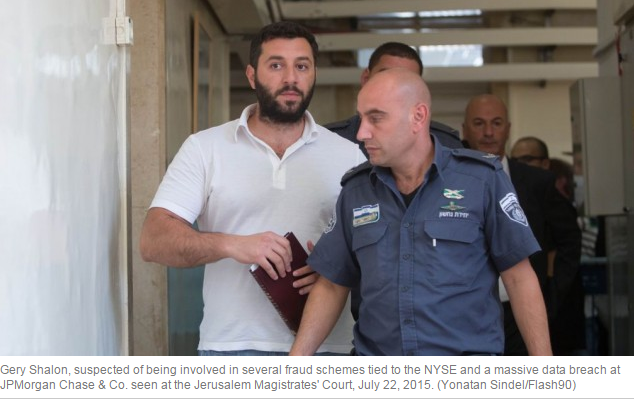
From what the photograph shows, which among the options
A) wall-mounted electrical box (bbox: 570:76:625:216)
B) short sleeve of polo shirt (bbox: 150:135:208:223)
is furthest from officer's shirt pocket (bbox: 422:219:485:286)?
wall-mounted electrical box (bbox: 570:76:625:216)

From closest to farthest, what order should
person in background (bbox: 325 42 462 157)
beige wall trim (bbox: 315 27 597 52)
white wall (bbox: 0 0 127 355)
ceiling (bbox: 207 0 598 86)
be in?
white wall (bbox: 0 0 127 355), person in background (bbox: 325 42 462 157), ceiling (bbox: 207 0 598 86), beige wall trim (bbox: 315 27 597 52)

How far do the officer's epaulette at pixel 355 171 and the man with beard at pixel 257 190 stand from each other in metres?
0.15

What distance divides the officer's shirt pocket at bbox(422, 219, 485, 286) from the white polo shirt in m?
0.50

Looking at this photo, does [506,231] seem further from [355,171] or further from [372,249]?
[355,171]

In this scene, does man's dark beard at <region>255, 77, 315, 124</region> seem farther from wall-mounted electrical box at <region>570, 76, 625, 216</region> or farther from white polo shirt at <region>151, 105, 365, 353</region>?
wall-mounted electrical box at <region>570, 76, 625, 216</region>

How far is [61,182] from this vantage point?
2.50m

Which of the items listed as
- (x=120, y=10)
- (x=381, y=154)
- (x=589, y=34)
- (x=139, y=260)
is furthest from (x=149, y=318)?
(x=589, y=34)

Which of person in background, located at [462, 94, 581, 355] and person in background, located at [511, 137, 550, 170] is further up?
person in background, located at [511, 137, 550, 170]

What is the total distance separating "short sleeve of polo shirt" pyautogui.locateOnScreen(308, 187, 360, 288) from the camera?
2.65 m

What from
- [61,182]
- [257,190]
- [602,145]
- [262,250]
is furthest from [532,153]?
[61,182]

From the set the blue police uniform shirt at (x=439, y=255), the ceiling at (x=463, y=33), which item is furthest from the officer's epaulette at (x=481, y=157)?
the ceiling at (x=463, y=33)

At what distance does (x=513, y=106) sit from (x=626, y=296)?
5.36 metres

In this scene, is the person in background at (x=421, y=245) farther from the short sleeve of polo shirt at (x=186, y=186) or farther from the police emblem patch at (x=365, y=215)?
the short sleeve of polo shirt at (x=186, y=186)

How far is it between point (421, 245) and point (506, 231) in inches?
9.5
